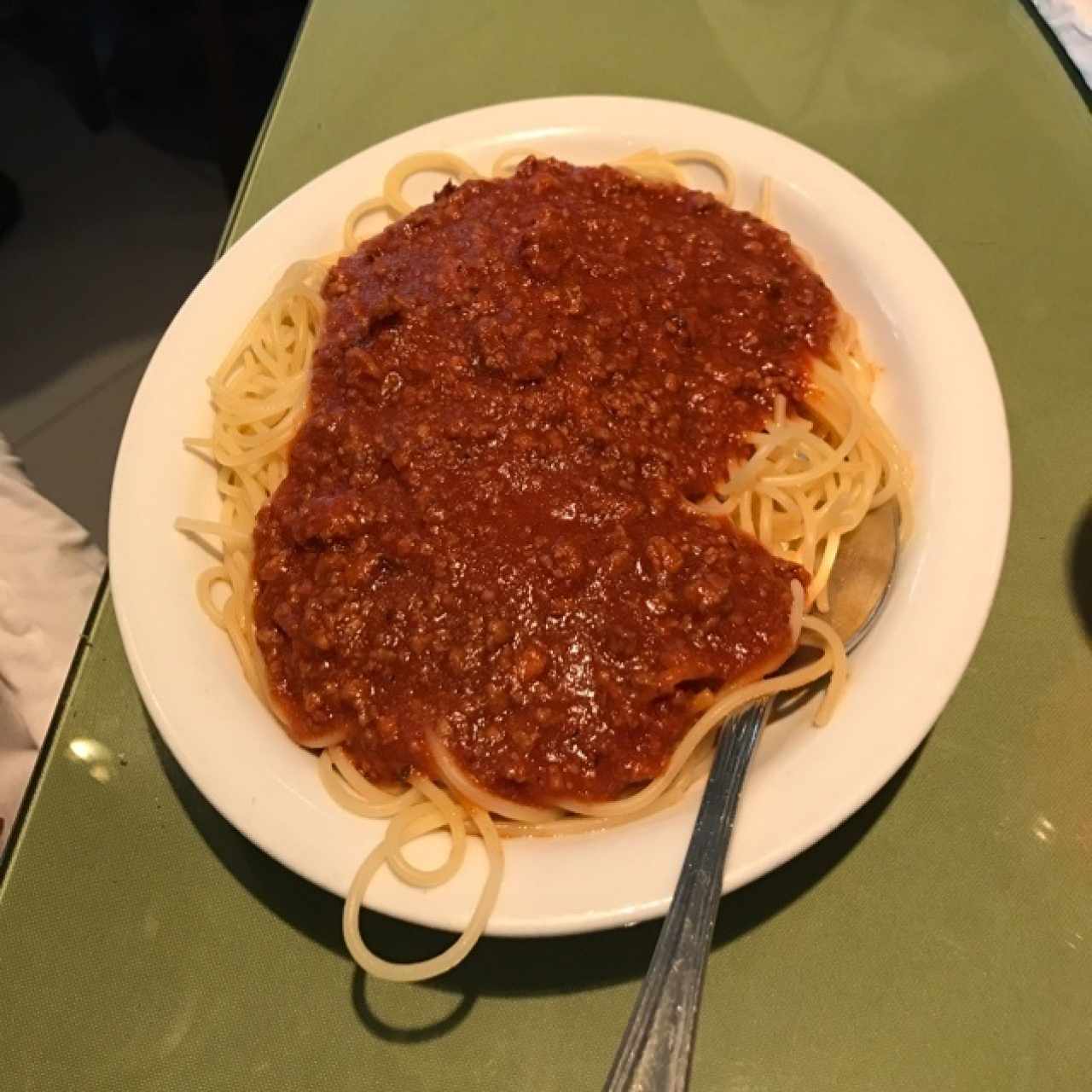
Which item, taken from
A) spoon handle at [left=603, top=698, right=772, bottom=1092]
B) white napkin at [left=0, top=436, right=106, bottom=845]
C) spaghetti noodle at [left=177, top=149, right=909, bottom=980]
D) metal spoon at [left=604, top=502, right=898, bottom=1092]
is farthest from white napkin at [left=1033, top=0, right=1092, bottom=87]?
white napkin at [left=0, top=436, right=106, bottom=845]

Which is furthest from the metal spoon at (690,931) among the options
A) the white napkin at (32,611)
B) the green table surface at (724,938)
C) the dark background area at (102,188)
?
the dark background area at (102,188)

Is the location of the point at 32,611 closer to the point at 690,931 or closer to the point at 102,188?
the point at 690,931

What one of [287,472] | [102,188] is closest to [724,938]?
[287,472]

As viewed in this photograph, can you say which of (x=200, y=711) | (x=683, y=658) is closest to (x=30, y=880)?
(x=200, y=711)

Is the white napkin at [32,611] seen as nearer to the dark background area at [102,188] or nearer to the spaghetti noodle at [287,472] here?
the spaghetti noodle at [287,472]

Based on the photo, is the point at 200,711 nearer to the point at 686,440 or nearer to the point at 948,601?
the point at 686,440

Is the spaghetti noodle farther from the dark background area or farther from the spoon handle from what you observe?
the dark background area
